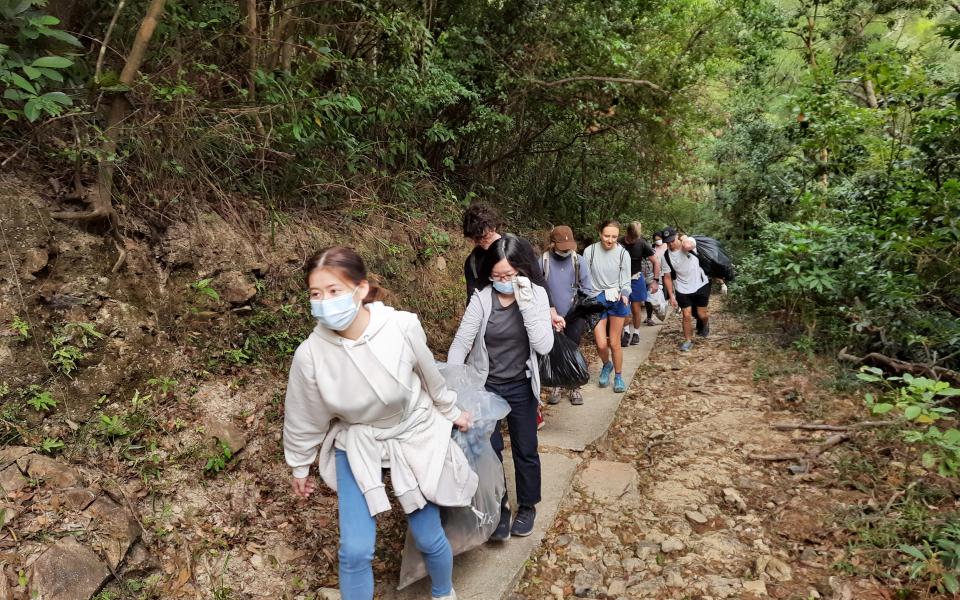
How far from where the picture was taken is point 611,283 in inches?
225

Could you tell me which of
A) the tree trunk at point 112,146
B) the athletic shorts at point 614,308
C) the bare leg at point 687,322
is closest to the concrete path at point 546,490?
the athletic shorts at point 614,308

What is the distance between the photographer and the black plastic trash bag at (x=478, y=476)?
8.88ft

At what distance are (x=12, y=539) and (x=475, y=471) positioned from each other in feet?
6.82

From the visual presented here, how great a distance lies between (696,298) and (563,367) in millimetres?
3679

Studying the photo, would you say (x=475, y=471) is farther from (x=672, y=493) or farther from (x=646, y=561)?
(x=672, y=493)

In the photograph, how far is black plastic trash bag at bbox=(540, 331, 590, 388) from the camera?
473 cm

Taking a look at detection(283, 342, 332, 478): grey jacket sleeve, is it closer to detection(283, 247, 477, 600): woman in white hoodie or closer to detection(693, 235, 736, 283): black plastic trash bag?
detection(283, 247, 477, 600): woman in white hoodie

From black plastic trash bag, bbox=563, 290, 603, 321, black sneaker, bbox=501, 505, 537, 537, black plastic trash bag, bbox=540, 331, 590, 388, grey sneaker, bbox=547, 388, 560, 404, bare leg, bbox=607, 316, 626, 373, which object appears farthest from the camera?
bare leg, bbox=607, 316, 626, 373

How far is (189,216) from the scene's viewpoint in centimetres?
407

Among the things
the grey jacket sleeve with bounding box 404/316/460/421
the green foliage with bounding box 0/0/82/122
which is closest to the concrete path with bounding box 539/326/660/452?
the grey jacket sleeve with bounding box 404/316/460/421

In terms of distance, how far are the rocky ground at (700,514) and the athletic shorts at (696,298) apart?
1892mm

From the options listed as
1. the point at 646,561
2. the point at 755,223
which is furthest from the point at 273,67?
the point at 755,223

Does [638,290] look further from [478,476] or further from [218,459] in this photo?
[218,459]

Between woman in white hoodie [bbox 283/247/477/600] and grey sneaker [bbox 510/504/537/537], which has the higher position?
woman in white hoodie [bbox 283/247/477/600]
